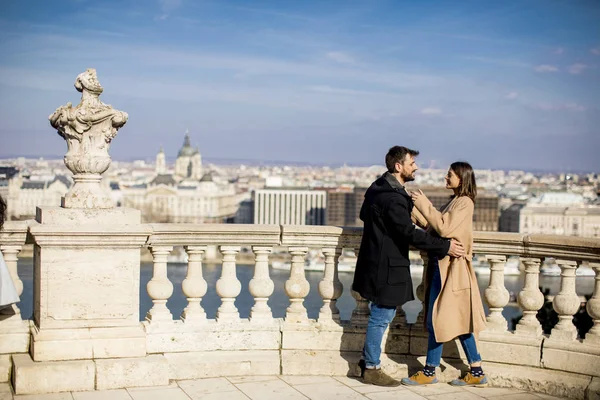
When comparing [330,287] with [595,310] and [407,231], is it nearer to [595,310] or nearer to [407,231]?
[407,231]

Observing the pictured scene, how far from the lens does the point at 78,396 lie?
448 cm

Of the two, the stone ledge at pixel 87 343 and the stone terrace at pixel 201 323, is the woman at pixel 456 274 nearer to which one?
the stone terrace at pixel 201 323

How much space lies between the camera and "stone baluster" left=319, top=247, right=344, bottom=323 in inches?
202

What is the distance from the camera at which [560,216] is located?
10281 centimetres

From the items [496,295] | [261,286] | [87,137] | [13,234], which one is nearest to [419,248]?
[496,295]

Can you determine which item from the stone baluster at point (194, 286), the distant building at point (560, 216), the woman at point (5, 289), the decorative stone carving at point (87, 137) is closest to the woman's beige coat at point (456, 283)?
the stone baluster at point (194, 286)

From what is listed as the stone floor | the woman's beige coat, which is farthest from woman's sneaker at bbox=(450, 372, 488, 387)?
the woman's beige coat

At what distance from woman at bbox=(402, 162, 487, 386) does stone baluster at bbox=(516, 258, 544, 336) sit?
14.4 inches

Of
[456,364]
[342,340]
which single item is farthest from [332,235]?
[456,364]

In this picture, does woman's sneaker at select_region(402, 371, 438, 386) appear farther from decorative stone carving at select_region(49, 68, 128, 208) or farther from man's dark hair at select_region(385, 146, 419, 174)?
decorative stone carving at select_region(49, 68, 128, 208)

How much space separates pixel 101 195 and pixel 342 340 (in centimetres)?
159

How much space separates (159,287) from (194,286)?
19 centimetres

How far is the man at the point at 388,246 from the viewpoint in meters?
4.56

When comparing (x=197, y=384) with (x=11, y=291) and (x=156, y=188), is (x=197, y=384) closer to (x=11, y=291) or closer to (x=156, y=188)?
(x=11, y=291)
